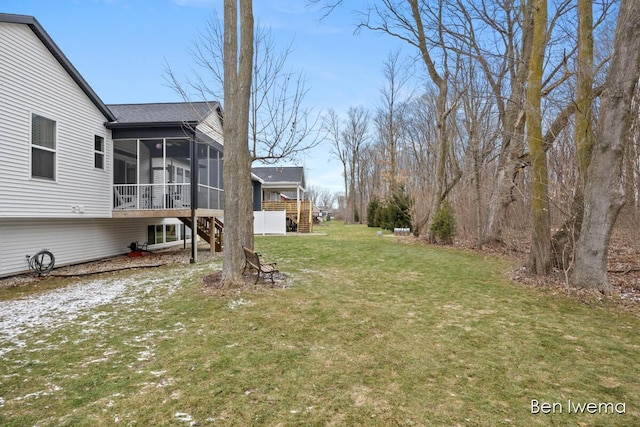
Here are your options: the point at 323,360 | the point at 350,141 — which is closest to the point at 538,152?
the point at 323,360

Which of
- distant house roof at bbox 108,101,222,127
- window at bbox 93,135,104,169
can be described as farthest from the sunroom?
window at bbox 93,135,104,169

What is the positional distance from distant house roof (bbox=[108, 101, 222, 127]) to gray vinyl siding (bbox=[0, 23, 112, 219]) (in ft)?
2.96

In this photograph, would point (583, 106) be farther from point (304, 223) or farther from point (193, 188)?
point (304, 223)

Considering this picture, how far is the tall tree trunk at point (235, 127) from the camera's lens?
21.1 ft

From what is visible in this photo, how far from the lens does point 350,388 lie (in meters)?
2.91

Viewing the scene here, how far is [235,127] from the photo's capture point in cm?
650

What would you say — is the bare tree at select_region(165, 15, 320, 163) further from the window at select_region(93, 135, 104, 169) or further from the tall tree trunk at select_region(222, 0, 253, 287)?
the window at select_region(93, 135, 104, 169)

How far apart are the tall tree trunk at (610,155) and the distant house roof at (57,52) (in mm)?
12189

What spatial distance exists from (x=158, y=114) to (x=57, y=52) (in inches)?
122

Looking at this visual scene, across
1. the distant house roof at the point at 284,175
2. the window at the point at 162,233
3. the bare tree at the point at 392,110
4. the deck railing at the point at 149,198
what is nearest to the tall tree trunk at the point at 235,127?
the deck railing at the point at 149,198

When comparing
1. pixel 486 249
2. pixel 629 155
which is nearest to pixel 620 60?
pixel 629 155

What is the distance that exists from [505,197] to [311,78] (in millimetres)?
8258

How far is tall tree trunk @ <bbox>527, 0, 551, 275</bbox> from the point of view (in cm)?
700

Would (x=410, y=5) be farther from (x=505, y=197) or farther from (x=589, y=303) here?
(x=589, y=303)
